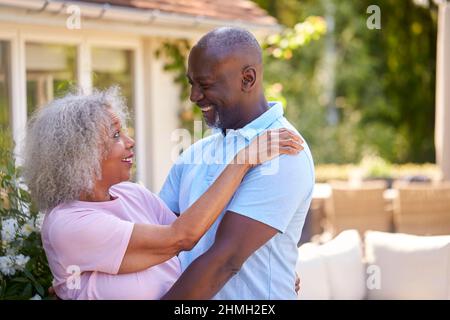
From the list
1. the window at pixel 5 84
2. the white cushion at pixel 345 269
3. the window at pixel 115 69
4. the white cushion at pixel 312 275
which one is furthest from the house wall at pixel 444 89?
the window at pixel 5 84

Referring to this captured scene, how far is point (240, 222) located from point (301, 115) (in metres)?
16.8

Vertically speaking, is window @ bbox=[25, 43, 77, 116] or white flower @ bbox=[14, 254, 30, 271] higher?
window @ bbox=[25, 43, 77, 116]

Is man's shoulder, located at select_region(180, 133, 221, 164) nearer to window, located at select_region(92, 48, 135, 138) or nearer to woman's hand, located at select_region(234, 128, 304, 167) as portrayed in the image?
woman's hand, located at select_region(234, 128, 304, 167)

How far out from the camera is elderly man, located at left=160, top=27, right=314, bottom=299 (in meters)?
2.15

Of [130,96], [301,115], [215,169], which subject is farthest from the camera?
[301,115]

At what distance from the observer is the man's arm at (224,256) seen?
213 cm

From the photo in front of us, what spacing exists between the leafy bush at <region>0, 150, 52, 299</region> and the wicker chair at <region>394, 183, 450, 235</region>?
17.1 feet

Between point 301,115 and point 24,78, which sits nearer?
point 24,78

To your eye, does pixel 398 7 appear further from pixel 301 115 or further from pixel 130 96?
pixel 130 96

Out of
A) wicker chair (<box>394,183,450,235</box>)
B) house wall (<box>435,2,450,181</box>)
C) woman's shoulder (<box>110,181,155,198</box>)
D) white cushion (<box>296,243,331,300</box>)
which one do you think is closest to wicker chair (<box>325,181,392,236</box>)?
wicker chair (<box>394,183,450,235</box>)

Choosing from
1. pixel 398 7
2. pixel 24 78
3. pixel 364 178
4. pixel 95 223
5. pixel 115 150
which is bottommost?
pixel 364 178

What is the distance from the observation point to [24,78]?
5.68 meters

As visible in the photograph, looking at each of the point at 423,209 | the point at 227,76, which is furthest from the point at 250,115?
the point at 423,209
